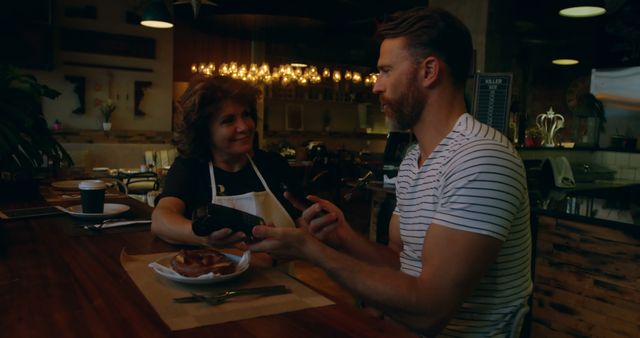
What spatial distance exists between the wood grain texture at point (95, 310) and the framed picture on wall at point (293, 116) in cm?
1046

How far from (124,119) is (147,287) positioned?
28.2ft

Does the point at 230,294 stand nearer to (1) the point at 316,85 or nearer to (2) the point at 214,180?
(2) the point at 214,180

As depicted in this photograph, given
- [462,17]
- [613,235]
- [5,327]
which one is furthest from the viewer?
[462,17]

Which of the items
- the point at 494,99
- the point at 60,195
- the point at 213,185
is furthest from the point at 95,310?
the point at 494,99

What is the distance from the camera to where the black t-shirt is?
7.19 feet

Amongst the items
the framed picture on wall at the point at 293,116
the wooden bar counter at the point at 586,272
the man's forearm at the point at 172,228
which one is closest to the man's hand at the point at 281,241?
the man's forearm at the point at 172,228

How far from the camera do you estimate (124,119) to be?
30.3ft

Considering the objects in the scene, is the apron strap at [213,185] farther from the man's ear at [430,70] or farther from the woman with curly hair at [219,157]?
the man's ear at [430,70]

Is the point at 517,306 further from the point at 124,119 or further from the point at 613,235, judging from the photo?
the point at 124,119

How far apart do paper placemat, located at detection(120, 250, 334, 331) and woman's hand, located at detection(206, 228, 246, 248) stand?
0.38 ft

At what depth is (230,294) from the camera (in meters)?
1.24

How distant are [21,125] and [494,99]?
10.1ft

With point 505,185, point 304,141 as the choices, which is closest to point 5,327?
point 505,185

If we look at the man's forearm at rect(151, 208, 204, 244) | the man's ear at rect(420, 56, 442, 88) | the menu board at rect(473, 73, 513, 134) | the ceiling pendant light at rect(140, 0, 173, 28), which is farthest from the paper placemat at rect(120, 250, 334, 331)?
the ceiling pendant light at rect(140, 0, 173, 28)
